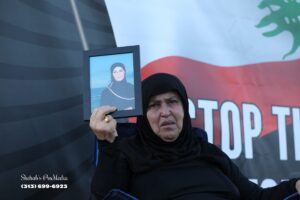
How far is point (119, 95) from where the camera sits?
1.27m

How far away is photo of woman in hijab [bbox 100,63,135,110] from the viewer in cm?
126

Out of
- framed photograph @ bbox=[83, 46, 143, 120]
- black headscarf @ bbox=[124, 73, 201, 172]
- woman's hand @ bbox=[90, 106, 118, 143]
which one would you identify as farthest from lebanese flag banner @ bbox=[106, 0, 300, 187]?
woman's hand @ bbox=[90, 106, 118, 143]

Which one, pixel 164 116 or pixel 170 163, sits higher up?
pixel 164 116

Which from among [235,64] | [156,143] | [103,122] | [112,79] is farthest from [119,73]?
[235,64]

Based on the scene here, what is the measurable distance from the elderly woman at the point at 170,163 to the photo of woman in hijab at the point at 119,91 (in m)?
0.13

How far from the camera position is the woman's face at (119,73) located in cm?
129

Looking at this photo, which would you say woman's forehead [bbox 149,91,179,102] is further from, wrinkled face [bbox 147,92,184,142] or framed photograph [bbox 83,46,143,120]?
framed photograph [bbox 83,46,143,120]

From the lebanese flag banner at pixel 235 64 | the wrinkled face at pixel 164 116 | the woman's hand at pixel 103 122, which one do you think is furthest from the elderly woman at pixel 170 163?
the lebanese flag banner at pixel 235 64

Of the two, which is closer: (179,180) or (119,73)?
(119,73)

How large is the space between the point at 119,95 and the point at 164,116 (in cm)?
25

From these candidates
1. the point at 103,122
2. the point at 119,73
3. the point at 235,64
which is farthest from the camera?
the point at 235,64

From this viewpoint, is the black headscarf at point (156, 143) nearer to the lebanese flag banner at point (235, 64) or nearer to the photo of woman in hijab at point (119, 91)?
the photo of woman in hijab at point (119, 91)

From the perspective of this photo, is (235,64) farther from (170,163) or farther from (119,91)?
(119,91)

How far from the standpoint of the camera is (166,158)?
146 centimetres
